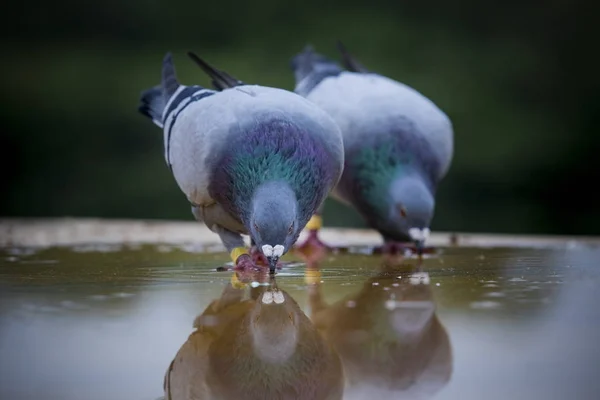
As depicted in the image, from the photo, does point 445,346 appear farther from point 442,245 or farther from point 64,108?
point 64,108

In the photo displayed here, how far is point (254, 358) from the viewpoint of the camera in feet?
6.64

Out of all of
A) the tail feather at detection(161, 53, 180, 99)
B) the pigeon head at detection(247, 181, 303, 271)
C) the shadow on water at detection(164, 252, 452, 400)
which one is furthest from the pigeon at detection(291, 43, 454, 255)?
the shadow on water at detection(164, 252, 452, 400)

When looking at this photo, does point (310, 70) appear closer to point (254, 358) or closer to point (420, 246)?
point (420, 246)

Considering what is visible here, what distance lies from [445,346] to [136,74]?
8.03 metres

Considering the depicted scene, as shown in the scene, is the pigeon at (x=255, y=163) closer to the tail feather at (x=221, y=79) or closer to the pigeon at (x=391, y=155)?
the tail feather at (x=221, y=79)

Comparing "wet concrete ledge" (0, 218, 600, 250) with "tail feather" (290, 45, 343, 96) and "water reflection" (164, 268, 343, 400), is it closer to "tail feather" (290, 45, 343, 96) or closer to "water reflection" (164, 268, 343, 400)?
"tail feather" (290, 45, 343, 96)

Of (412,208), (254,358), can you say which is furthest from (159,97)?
(254,358)

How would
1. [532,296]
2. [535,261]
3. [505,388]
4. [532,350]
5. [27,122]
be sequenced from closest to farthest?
[505,388] < [532,350] < [532,296] < [535,261] < [27,122]

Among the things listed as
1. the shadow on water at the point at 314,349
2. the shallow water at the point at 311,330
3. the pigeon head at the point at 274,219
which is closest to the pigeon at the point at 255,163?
the pigeon head at the point at 274,219

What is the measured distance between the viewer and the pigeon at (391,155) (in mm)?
4352

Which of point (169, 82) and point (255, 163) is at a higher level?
point (169, 82)

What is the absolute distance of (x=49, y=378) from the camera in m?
1.82

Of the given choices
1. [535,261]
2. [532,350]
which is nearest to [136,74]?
[535,261]

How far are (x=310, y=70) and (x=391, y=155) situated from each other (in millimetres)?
982
